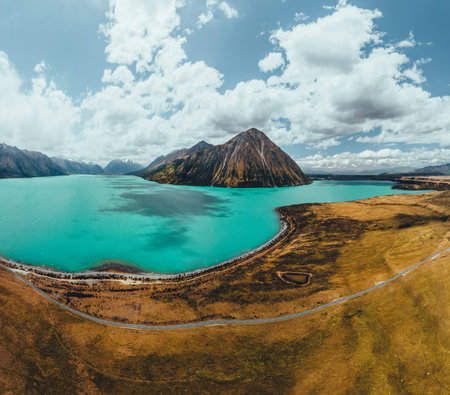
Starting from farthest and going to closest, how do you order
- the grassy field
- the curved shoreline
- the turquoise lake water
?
the turquoise lake water, the curved shoreline, the grassy field

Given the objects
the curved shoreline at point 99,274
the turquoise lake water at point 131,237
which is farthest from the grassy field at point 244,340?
the turquoise lake water at point 131,237

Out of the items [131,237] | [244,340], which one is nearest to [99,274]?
[131,237]

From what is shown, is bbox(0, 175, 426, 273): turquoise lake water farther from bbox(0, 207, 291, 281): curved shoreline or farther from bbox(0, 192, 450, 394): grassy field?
bbox(0, 192, 450, 394): grassy field

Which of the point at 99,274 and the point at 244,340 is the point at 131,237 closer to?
the point at 99,274

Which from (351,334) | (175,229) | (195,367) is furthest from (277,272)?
(175,229)

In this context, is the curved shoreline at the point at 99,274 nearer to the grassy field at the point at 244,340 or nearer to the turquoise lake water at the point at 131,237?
the turquoise lake water at the point at 131,237

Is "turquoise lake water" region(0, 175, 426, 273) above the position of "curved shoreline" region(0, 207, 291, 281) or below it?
above

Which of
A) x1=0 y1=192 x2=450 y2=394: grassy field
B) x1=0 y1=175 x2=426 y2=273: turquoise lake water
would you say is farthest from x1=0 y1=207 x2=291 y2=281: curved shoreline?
x1=0 y1=192 x2=450 y2=394: grassy field

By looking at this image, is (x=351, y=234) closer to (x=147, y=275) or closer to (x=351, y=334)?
(x=351, y=334)
